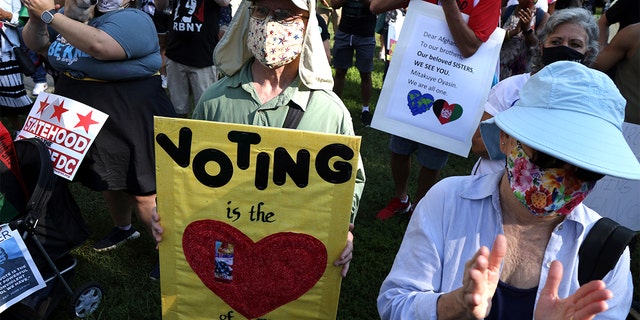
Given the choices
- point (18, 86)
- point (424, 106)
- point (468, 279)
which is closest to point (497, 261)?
point (468, 279)

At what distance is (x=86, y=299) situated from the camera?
3.22 m

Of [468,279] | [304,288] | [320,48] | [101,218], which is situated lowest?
[101,218]

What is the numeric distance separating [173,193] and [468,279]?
4.06 ft

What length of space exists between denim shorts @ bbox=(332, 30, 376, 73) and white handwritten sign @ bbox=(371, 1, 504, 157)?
9.57 feet

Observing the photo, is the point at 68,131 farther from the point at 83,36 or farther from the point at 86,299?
the point at 86,299

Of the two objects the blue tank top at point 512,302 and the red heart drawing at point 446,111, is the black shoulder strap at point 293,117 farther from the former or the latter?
the red heart drawing at point 446,111

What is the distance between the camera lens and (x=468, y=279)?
139 cm

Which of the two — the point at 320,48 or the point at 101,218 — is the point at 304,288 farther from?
the point at 101,218

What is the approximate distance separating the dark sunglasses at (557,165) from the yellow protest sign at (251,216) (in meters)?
0.71

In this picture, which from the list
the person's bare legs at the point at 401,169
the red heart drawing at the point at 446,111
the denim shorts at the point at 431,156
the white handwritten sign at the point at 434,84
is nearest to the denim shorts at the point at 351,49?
the person's bare legs at the point at 401,169

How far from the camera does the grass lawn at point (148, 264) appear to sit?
3418mm

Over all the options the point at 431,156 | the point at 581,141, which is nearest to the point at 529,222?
the point at 581,141

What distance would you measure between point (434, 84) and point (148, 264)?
245 centimetres

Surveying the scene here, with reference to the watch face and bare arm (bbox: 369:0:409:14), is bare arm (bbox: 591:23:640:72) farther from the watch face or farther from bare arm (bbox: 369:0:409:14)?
the watch face
